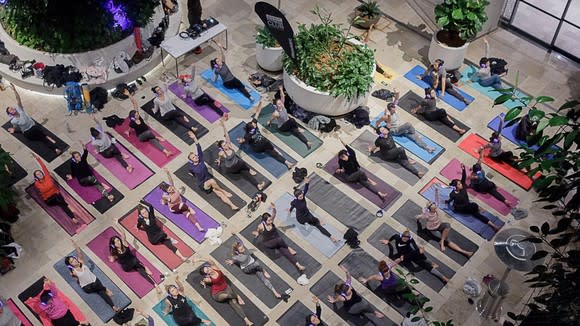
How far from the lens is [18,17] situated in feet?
48.3

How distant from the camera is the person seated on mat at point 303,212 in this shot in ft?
40.7

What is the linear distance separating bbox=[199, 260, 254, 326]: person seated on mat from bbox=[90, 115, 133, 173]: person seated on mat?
3202 mm

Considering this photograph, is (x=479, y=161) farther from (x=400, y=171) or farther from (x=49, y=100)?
(x=49, y=100)

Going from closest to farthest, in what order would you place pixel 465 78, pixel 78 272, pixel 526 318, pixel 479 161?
pixel 526 318, pixel 78 272, pixel 479 161, pixel 465 78

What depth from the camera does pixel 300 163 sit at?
1384 cm

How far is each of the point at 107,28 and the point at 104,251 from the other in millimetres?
5193

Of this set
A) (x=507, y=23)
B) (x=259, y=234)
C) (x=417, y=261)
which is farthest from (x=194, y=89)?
(x=507, y=23)

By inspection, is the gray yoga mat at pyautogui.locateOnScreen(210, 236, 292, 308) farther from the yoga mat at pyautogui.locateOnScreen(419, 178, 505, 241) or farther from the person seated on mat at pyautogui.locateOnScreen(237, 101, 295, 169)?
the yoga mat at pyautogui.locateOnScreen(419, 178, 505, 241)

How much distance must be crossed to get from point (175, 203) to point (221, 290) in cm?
202

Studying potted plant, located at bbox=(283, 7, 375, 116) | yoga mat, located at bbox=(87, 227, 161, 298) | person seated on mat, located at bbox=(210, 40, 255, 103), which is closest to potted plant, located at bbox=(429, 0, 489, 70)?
potted plant, located at bbox=(283, 7, 375, 116)

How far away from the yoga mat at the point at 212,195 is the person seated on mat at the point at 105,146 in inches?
40.6

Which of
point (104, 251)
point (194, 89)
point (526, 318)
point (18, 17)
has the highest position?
point (526, 318)

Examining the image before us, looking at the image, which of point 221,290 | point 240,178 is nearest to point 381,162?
point 240,178

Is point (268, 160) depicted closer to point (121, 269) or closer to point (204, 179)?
point (204, 179)
